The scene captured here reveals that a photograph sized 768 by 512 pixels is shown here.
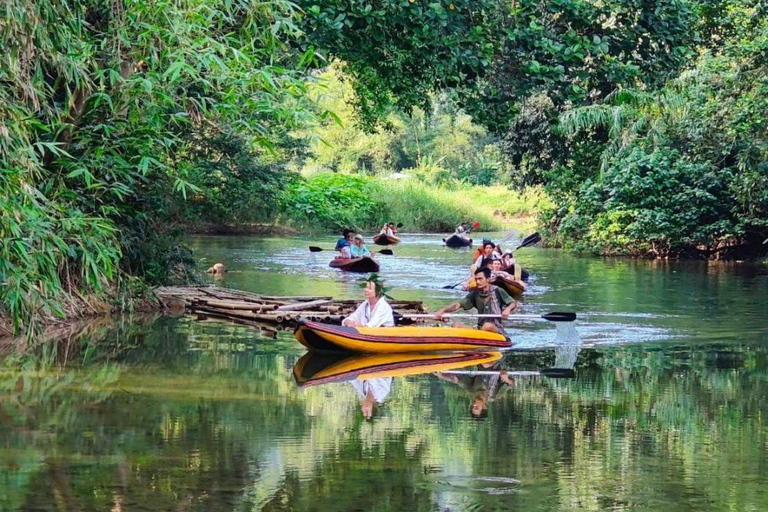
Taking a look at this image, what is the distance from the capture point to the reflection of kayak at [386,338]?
12266 millimetres

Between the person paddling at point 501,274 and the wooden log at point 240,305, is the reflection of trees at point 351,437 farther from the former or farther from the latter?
the person paddling at point 501,274

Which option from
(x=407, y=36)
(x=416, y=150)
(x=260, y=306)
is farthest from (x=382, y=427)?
(x=416, y=150)

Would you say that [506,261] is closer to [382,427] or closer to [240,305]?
[240,305]

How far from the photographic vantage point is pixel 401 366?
40.8 feet

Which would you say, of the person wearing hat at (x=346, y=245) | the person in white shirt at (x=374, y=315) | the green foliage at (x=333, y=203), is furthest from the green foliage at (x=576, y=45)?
the green foliage at (x=333, y=203)

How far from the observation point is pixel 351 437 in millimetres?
8578

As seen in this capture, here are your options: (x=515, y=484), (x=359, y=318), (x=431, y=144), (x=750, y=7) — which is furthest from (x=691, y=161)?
(x=431, y=144)

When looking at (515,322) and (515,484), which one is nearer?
(515,484)

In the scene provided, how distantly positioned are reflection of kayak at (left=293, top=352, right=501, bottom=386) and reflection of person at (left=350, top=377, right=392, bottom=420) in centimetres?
24

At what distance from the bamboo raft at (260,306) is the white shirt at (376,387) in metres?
3.17

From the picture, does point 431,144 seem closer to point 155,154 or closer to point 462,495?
point 155,154

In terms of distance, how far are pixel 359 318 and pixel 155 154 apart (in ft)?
10.6

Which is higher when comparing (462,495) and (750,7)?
(750,7)

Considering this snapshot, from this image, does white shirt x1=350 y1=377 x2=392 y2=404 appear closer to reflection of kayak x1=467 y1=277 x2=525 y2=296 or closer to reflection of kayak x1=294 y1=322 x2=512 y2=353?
reflection of kayak x1=294 y1=322 x2=512 y2=353
